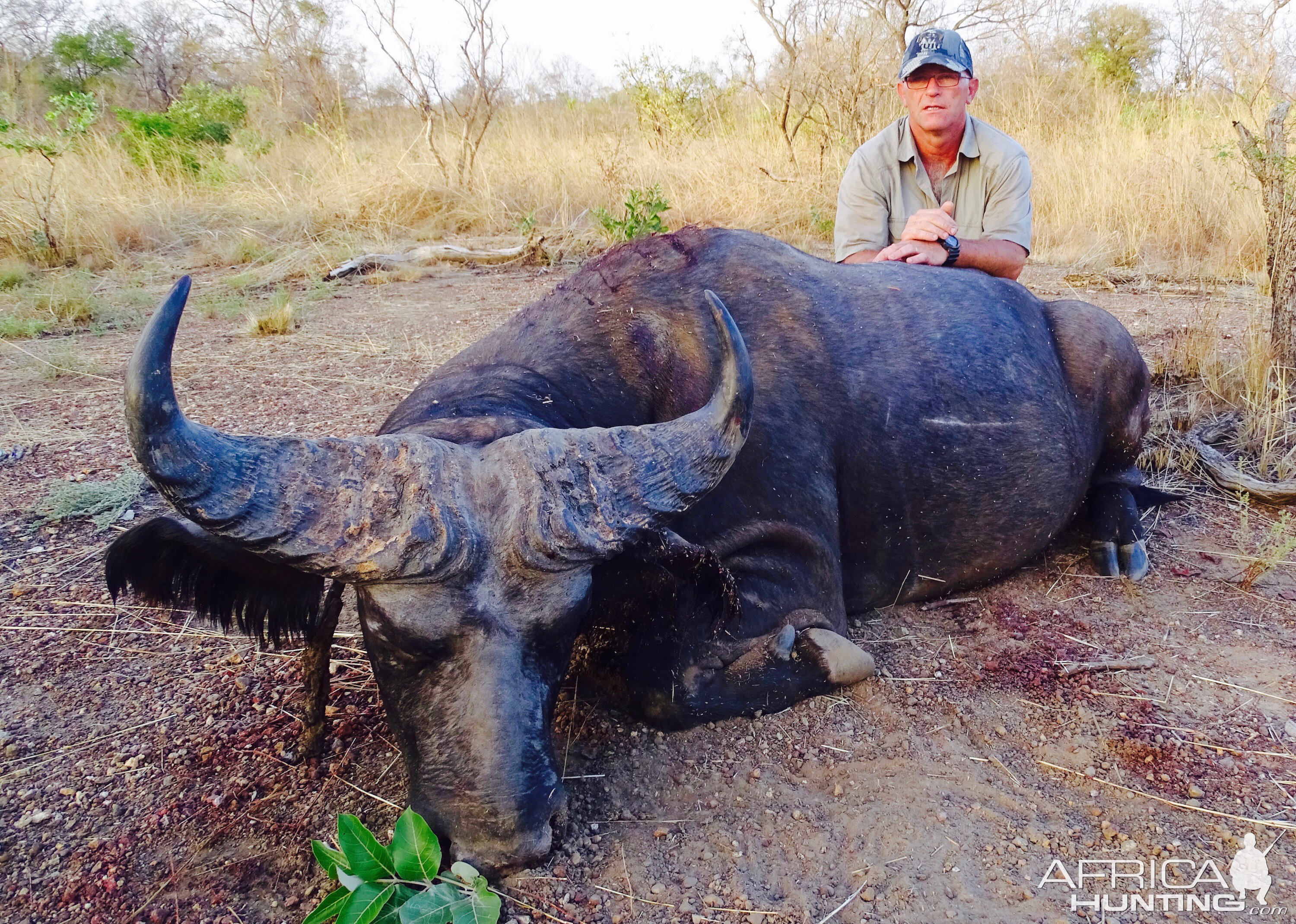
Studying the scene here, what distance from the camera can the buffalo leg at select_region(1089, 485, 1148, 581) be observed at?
366 cm

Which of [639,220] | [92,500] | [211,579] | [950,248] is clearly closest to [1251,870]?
[211,579]

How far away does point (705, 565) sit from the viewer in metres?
2.32

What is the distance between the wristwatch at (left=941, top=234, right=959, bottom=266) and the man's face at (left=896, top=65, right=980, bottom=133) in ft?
2.67

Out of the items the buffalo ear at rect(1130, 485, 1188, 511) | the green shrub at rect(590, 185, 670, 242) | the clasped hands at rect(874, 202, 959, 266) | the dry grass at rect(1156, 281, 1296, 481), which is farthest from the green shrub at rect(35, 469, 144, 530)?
the dry grass at rect(1156, 281, 1296, 481)

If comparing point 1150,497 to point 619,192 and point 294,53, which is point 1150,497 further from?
point 294,53

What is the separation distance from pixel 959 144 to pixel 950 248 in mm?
1022

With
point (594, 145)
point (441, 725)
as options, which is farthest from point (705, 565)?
point (594, 145)

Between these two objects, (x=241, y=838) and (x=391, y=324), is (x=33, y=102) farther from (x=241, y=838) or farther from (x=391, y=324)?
(x=241, y=838)

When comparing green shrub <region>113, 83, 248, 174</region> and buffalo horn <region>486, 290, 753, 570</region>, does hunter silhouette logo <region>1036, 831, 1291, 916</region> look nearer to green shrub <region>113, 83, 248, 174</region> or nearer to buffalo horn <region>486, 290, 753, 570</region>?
buffalo horn <region>486, 290, 753, 570</region>

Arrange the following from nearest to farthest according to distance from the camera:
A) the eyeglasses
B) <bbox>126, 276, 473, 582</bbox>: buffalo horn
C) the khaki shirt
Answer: <bbox>126, 276, 473, 582</bbox>: buffalo horn, the eyeglasses, the khaki shirt

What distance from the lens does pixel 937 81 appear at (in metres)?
4.74

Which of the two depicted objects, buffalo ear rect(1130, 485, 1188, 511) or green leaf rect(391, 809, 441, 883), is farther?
buffalo ear rect(1130, 485, 1188, 511)

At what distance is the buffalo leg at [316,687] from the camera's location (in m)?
2.47

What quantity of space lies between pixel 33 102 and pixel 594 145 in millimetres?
13076
